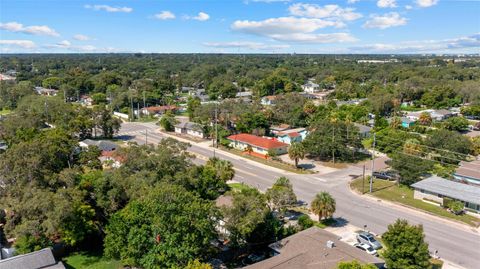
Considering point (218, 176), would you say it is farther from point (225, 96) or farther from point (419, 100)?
point (419, 100)

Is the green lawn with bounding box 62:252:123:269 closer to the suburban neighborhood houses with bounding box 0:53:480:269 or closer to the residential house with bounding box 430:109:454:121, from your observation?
the suburban neighborhood houses with bounding box 0:53:480:269

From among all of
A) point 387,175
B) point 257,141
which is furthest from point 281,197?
point 257,141

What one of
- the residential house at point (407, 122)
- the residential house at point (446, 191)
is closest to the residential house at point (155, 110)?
the residential house at point (407, 122)

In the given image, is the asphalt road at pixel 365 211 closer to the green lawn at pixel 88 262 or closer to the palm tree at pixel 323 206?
the palm tree at pixel 323 206

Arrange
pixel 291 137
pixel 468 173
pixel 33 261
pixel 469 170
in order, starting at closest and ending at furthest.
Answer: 1. pixel 33 261
2. pixel 468 173
3. pixel 469 170
4. pixel 291 137

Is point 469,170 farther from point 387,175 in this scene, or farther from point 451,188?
point 387,175

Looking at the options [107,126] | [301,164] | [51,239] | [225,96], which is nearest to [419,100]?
[225,96]
